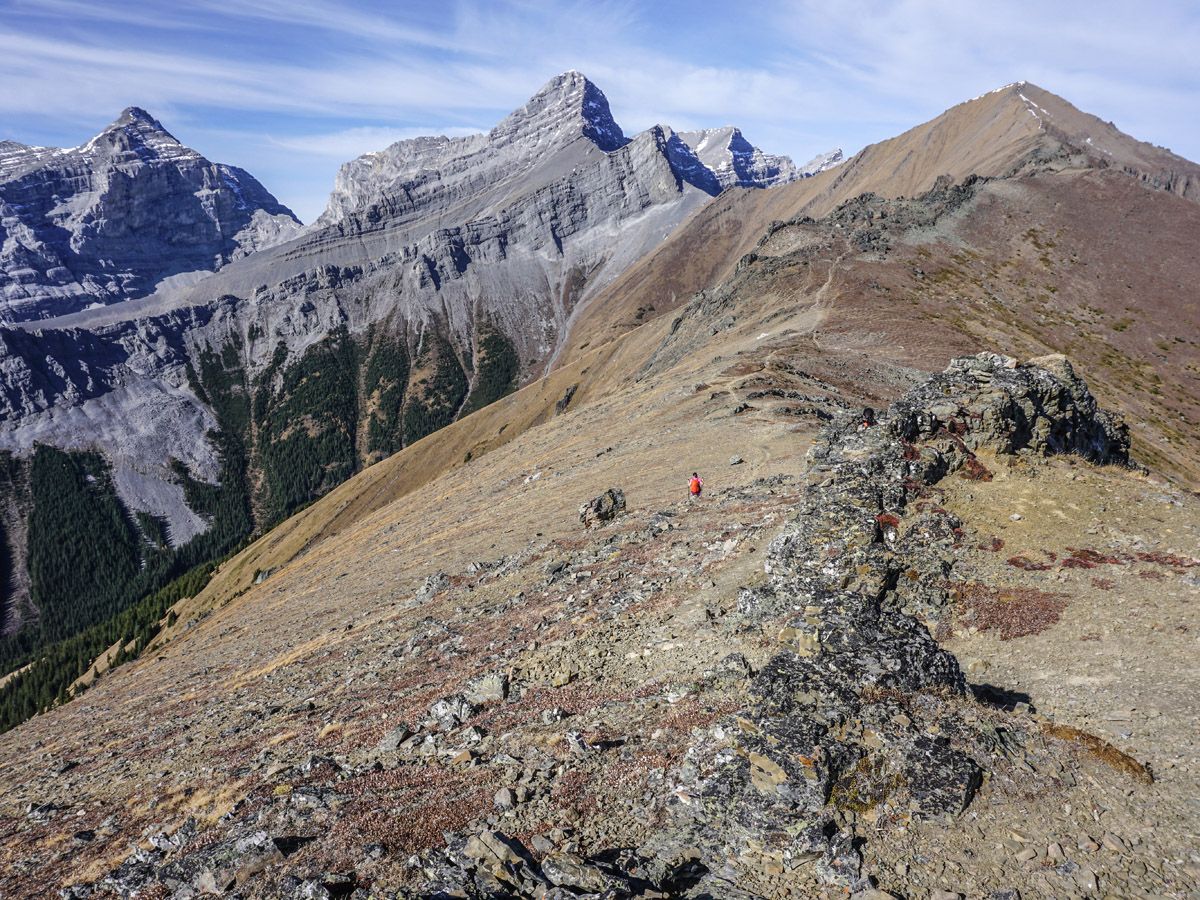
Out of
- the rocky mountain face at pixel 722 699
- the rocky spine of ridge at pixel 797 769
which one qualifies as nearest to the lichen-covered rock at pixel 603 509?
the rocky mountain face at pixel 722 699

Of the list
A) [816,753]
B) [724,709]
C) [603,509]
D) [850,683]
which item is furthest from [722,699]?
[603,509]

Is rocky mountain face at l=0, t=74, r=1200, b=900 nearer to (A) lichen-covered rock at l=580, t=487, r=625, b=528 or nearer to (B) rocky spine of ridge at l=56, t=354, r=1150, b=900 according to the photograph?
(B) rocky spine of ridge at l=56, t=354, r=1150, b=900

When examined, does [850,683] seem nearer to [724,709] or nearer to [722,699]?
[724,709]

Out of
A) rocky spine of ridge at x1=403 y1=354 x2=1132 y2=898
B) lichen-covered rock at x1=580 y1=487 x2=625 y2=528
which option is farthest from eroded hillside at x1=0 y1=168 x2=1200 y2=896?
lichen-covered rock at x1=580 y1=487 x2=625 y2=528

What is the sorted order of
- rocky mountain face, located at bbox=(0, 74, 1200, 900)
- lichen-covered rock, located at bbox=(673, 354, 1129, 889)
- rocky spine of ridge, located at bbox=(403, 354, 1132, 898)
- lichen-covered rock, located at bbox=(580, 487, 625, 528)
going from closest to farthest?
rocky spine of ridge, located at bbox=(403, 354, 1132, 898) → rocky mountain face, located at bbox=(0, 74, 1200, 900) → lichen-covered rock, located at bbox=(673, 354, 1129, 889) → lichen-covered rock, located at bbox=(580, 487, 625, 528)

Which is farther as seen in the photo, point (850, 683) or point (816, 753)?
point (850, 683)

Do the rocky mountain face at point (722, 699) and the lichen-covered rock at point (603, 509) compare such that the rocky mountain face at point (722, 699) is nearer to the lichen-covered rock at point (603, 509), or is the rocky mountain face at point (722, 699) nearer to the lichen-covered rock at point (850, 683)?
the lichen-covered rock at point (850, 683)

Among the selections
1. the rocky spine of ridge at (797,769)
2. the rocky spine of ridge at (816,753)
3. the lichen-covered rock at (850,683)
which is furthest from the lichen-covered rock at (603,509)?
the rocky spine of ridge at (816,753)

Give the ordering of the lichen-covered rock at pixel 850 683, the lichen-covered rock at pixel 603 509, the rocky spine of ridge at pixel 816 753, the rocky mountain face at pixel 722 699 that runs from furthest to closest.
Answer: the lichen-covered rock at pixel 603 509
the lichen-covered rock at pixel 850 683
the rocky mountain face at pixel 722 699
the rocky spine of ridge at pixel 816 753

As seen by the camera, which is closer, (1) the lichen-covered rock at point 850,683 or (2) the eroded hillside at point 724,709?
(2) the eroded hillside at point 724,709

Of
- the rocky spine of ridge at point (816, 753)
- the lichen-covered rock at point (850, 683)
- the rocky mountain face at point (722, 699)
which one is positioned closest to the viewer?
the rocky spine of ridge at point (816, 753)

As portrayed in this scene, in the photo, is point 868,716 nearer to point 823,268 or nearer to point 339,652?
point 339,652

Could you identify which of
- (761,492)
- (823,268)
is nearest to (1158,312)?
(823,268)

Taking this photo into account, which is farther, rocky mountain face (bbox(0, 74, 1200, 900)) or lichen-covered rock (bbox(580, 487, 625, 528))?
lichen-covered rock (bbox(580, 487, 625, 528))
